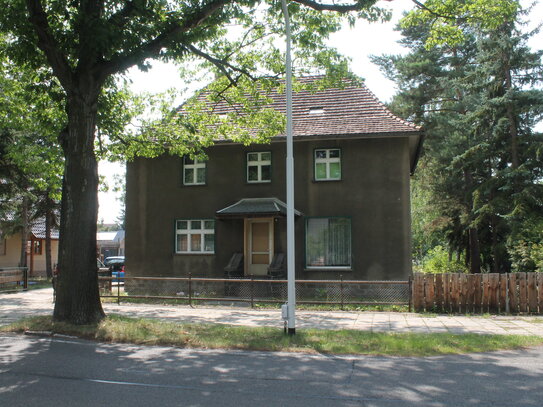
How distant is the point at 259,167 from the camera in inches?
775

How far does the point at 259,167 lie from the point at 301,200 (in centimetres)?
218

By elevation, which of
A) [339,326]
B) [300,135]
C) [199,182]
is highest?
[300,135]

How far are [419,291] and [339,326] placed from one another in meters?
3.34

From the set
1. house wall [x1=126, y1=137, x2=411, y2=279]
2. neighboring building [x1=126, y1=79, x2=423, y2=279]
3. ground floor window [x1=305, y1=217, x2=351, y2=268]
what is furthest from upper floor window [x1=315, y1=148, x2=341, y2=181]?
ground floor window [x1=305, y1=217, x2=351, y2=268]

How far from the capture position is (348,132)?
1830cm

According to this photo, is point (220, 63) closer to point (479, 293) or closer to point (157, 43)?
point (157, 43)

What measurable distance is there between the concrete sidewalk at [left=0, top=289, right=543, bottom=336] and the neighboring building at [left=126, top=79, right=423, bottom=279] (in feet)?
13.5

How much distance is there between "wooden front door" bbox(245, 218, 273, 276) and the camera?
19375 mm

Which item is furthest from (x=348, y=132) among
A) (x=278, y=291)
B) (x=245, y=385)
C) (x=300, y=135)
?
(x=245, y=385)

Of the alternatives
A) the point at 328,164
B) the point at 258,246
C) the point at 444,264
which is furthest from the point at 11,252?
the point at 444,264

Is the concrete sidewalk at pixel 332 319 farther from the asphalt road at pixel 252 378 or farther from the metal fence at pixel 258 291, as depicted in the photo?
the asphalt road at pixel 252 378

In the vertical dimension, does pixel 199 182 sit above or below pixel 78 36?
below

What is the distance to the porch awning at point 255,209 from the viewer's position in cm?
1762

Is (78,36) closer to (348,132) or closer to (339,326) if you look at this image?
(339,326)
